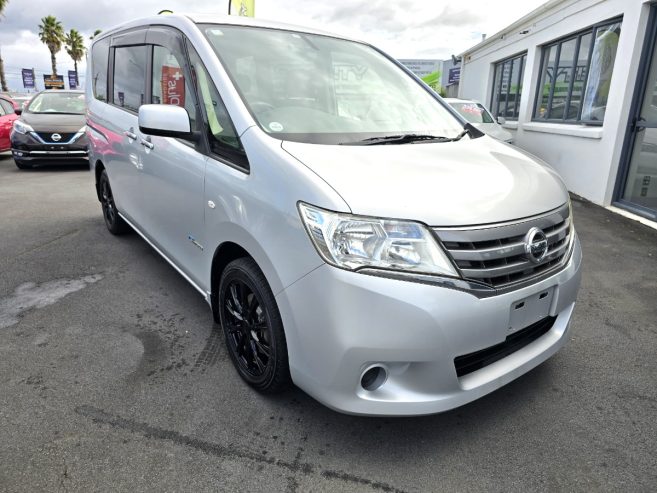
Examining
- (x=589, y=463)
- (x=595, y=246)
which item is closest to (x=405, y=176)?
(x=589, y=463)

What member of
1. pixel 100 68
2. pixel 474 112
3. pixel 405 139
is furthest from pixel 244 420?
pixel 474 112

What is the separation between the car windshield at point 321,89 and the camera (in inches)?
93.8

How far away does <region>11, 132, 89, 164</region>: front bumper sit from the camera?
912 centimetres

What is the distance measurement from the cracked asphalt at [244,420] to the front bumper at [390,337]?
327 mm

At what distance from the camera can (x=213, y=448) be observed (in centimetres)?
209

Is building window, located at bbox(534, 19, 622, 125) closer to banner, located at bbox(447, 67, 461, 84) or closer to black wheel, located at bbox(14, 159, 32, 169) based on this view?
black wheel, located at bbox(14, 159, 32, 169)

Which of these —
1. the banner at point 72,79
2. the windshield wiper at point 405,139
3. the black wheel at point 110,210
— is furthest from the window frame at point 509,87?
the banner at point 72,79

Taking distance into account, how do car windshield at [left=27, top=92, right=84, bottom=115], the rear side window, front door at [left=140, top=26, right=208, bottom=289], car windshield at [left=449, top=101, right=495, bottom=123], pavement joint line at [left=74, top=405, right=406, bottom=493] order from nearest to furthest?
pavement joint line at [left=74, top=405, right=406, bottom=493] < front door at [left=140, top=26, right=208, bottom=289] < the rear side window < car windshield at [left=449, top=101, right=495, bottom=123] < car windshield at [left=27, top=92, right=84, bottom=115]

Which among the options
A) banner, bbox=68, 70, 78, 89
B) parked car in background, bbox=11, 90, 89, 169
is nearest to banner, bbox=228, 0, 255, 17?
parked car in background, bbox=11, 90, 89, 169

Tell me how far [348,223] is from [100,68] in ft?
13.0

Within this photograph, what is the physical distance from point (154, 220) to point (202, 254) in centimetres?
96

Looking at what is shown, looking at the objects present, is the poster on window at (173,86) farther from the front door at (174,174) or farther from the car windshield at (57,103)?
the car windshield at (57,103)

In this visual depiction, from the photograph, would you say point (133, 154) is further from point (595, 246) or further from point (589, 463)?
point (595, 246)

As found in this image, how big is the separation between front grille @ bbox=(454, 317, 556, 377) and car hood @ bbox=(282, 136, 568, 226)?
1.80 feet
